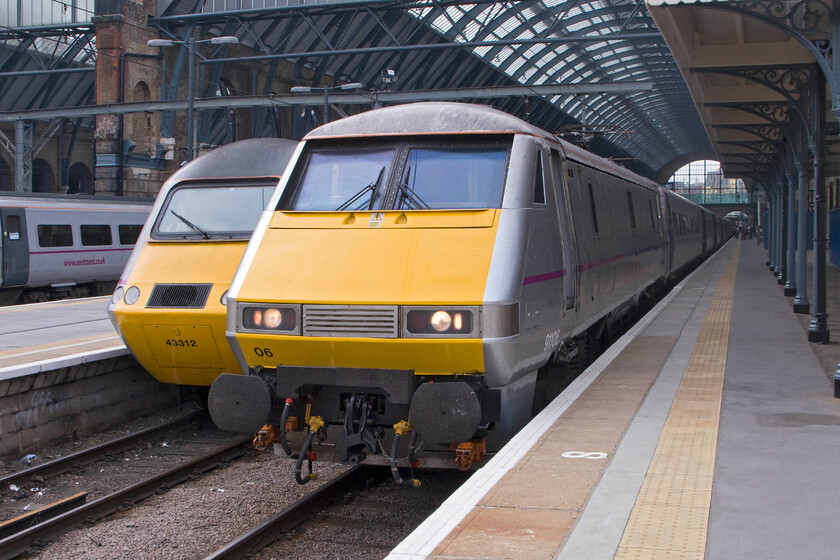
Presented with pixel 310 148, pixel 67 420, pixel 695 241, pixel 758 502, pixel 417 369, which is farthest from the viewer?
pixel 695 241

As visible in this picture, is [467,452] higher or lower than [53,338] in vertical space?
lower

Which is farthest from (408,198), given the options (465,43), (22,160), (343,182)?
(22,160)

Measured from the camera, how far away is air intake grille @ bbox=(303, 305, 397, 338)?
6.12 metres

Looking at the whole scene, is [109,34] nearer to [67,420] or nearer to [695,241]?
[695,241]

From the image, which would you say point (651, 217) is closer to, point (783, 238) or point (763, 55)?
point (763, 55)

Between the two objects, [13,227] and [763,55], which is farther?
[13,227]

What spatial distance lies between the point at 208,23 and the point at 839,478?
3218 cm

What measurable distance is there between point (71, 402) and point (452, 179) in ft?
17.1

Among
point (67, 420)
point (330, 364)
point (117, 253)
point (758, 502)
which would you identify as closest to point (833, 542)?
point (758, 502)

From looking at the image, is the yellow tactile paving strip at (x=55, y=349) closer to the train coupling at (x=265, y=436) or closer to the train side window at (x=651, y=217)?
the train coupling at (x=265, y=436)

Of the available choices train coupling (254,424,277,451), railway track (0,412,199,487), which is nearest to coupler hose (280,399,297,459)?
train coupling (254,424,277,451)

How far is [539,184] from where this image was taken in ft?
23.7

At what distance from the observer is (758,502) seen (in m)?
5.00

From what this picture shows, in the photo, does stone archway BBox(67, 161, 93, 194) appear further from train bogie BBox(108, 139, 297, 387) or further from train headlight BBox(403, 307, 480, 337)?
train headlight BBox(403, 307, 480, 337)
